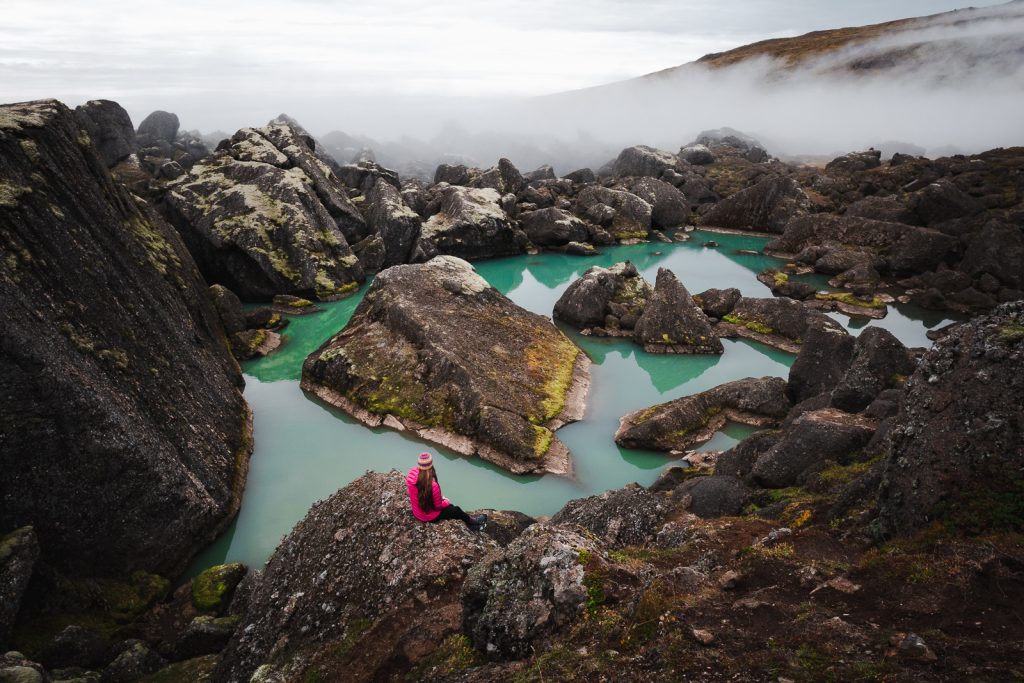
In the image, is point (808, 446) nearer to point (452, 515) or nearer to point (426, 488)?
point (452, 515)

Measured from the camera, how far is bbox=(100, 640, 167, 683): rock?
1191 centimetres

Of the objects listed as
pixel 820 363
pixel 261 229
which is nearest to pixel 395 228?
pixel 261 229

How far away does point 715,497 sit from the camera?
15.4 meters

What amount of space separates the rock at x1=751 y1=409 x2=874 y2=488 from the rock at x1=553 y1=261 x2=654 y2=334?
73.2 ft

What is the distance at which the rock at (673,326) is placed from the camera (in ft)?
117

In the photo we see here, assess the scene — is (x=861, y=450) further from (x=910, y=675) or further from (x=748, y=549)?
(x=910, y=675)

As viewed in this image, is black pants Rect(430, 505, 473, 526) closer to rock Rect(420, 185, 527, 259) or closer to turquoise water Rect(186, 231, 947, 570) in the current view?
turquoise water Rect(186, 231, 947, 570)

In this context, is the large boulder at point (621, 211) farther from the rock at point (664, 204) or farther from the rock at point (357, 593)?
the rock at point (357, 593)

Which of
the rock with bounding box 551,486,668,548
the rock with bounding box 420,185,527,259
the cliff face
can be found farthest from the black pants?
the rock with bounding box 420,185,527,259

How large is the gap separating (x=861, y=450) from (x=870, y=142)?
179531 mm

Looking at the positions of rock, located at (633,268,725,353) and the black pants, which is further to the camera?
rock, located at (633,268,725,353)

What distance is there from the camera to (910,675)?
539cm

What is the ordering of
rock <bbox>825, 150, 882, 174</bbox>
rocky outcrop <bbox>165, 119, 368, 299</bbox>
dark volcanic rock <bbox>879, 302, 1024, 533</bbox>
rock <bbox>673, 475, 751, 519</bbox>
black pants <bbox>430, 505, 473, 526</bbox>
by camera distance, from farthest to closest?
rock <bbox>825, 150, 882, 174</bbox>
rocky outcrop <bbox>165, 119, 368, 299</bbox>
rock <bbox>673, 475, 751, 519</bbox>
black pants <bbox>430, 505, 473, 526</bbox>
dark volcanic rock <bbox>879, 302, 1024, 533</bbox>

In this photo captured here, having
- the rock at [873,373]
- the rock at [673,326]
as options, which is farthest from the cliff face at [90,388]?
the rock at [673,326]
